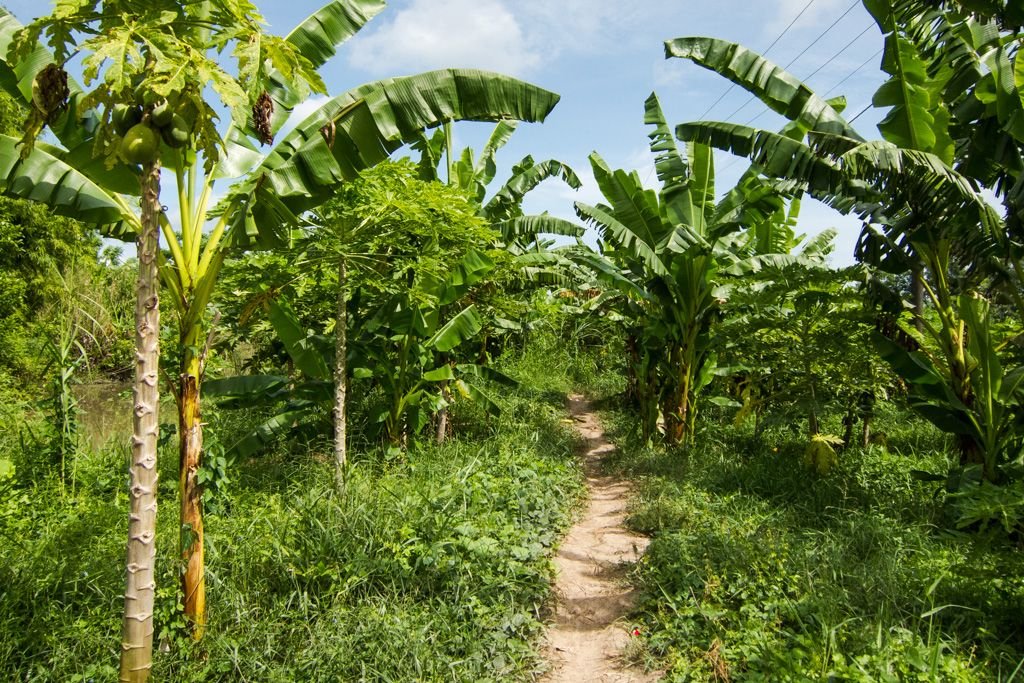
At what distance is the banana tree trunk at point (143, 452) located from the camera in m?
3.07

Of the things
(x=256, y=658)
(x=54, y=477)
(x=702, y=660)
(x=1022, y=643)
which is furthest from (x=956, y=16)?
(x=54, y=477)

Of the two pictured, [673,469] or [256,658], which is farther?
[673,469]

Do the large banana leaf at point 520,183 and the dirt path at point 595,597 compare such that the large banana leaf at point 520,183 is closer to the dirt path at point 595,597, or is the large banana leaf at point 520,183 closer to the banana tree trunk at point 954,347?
the dirt path at point 595,597

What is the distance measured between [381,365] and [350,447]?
1.11 meters

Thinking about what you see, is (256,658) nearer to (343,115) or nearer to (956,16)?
(343,115)

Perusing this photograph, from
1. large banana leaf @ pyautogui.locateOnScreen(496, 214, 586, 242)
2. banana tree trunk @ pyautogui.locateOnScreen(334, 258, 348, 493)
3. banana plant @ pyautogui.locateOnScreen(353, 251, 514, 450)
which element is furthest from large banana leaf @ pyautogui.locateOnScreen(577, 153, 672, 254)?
banana tree trunk @ pyautogui.locateOnScreen(334, 258, 348, 493)

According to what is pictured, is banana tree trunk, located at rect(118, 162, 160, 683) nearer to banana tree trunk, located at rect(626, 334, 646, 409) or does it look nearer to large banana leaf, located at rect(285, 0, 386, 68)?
large banana leaf, located at rect(285, 0, 386, 68)

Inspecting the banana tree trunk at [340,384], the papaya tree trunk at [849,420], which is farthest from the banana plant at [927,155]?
the banana tree trunk at [340,384]

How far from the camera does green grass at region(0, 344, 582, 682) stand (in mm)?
3512

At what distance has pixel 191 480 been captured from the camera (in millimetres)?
3600

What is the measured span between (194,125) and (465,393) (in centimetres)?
540

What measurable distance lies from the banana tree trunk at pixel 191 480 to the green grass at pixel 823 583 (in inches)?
109

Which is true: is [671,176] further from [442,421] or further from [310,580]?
[310,580]

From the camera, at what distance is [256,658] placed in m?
3.50
